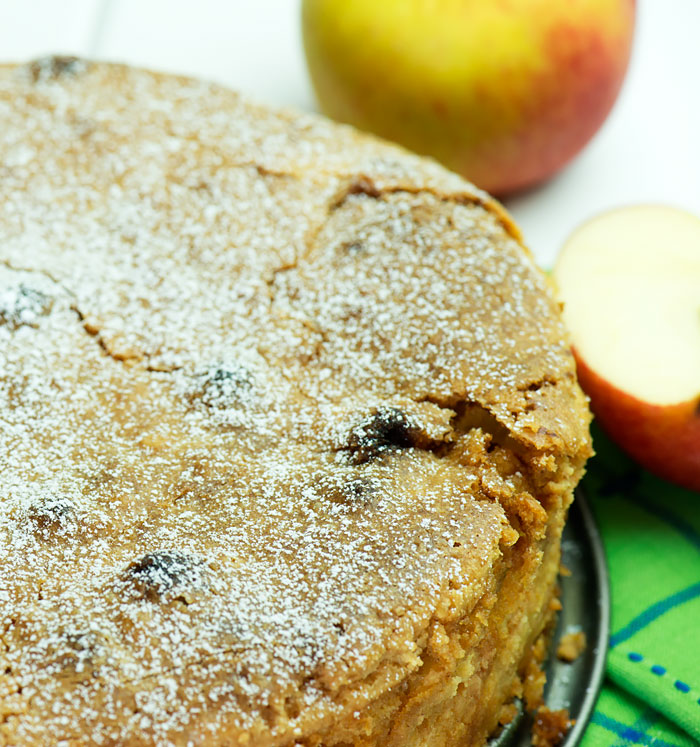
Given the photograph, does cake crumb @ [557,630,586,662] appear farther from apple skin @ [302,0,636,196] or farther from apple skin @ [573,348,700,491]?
apple skin @ [302,0,636,196]

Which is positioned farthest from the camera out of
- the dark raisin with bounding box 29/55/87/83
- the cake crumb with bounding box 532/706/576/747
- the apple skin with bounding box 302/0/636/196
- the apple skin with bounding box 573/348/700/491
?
the apple skin with bounding box 302/0/636/196

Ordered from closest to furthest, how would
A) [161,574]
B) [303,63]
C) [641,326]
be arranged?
[161,574] < [641,326] < [303,63]

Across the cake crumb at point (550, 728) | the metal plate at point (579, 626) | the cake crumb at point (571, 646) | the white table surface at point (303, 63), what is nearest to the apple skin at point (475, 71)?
the white table surface at point (303, 63)

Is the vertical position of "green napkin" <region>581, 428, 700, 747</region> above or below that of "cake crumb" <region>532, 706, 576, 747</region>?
above

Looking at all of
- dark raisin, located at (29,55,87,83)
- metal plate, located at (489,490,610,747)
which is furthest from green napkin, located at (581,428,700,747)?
dark raisin, located at (29,55,87,83)

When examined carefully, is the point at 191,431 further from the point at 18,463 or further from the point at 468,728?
the point at 468,728

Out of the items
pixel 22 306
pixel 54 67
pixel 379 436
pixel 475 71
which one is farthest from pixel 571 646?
pixel 54 67

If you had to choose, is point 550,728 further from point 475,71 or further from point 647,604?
point 475,71

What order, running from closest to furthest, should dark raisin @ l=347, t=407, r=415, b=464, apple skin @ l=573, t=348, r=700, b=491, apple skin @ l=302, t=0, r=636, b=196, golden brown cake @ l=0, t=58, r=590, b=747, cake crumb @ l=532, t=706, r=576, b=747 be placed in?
golden brown cake @ l=0, t=58, r=590, b=747, dark raisin @ l=347, t=407, r=415, b=464, cake crumb @ l=532, t=706, r=576, b=747, apple skin @ l=573, t=348, r=700, b=491, apple skin @ l=302, t=0, r=636, b=196
